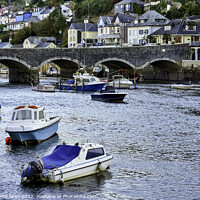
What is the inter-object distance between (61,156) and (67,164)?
96 cm

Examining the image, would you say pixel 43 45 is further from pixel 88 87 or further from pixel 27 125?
pixel 27 125

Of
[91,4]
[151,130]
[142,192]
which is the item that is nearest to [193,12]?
[91,4]

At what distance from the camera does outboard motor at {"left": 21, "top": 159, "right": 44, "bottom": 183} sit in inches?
848

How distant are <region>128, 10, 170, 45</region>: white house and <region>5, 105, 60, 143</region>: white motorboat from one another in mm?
69930

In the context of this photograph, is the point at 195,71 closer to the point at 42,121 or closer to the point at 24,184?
the point at 42,121

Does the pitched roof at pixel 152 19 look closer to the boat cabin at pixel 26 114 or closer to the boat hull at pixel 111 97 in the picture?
the boat hull at pixel 111 97

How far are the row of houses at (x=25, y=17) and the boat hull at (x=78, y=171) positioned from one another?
4831 inches

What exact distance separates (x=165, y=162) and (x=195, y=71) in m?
52.7

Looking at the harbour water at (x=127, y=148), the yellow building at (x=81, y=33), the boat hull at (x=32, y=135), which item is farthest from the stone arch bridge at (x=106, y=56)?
the boat hull at (x=32, y=135)

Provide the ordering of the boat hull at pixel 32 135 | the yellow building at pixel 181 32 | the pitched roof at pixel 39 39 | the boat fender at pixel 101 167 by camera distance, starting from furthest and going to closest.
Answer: the pitched roof at pixel 39 39
the yellow building at pixel 181 32
the boat hull at pixel 32 135
the boat fender at pixel 101 167

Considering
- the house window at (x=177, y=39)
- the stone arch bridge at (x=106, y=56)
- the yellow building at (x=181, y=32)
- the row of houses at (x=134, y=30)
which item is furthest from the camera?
the house window at (x=177, y=39)

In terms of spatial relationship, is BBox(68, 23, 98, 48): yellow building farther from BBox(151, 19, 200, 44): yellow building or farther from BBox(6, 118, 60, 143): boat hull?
BBox(6, 118, 60, 143): boat hull

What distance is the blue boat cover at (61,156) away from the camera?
72.3 ft

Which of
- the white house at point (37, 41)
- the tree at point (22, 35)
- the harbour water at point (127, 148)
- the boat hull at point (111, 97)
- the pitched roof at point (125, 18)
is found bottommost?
the harbour water at point (127, 148)
